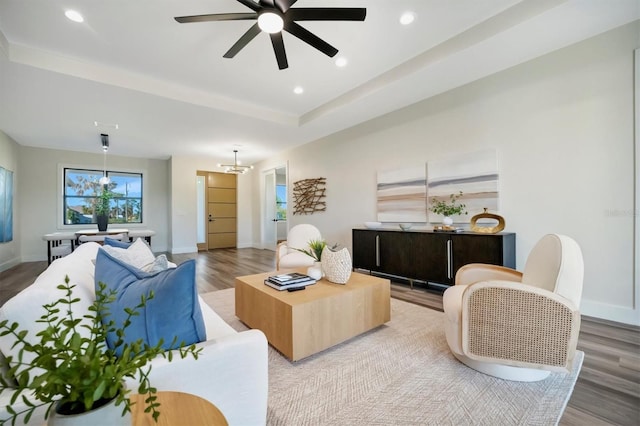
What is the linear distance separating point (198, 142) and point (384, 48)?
458 centimetres

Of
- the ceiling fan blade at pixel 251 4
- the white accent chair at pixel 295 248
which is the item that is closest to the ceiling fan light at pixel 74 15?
the ceiling fan blade at pixel 251 4

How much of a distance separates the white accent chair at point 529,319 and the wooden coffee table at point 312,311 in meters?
0.71

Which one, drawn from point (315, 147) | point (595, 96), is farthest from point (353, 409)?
point (315, 147)

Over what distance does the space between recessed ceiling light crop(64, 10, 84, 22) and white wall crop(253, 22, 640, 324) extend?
4001mm

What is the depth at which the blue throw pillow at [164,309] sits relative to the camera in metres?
0.92

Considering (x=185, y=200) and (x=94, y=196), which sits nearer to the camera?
(x=94, y=196)

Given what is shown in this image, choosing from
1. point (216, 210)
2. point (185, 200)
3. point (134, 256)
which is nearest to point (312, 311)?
point (134, 256)

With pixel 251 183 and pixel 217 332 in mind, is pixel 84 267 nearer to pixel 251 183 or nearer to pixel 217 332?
pixel 217 332

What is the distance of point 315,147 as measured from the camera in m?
6.13

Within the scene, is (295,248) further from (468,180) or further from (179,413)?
(179,413)

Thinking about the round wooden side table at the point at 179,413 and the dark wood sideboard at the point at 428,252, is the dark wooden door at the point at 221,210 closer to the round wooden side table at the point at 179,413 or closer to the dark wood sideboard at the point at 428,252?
the dark wood sideboard at the point at 428,252

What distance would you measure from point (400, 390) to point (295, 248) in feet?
6.97

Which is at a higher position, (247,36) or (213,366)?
(247,36)

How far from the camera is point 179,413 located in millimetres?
708
